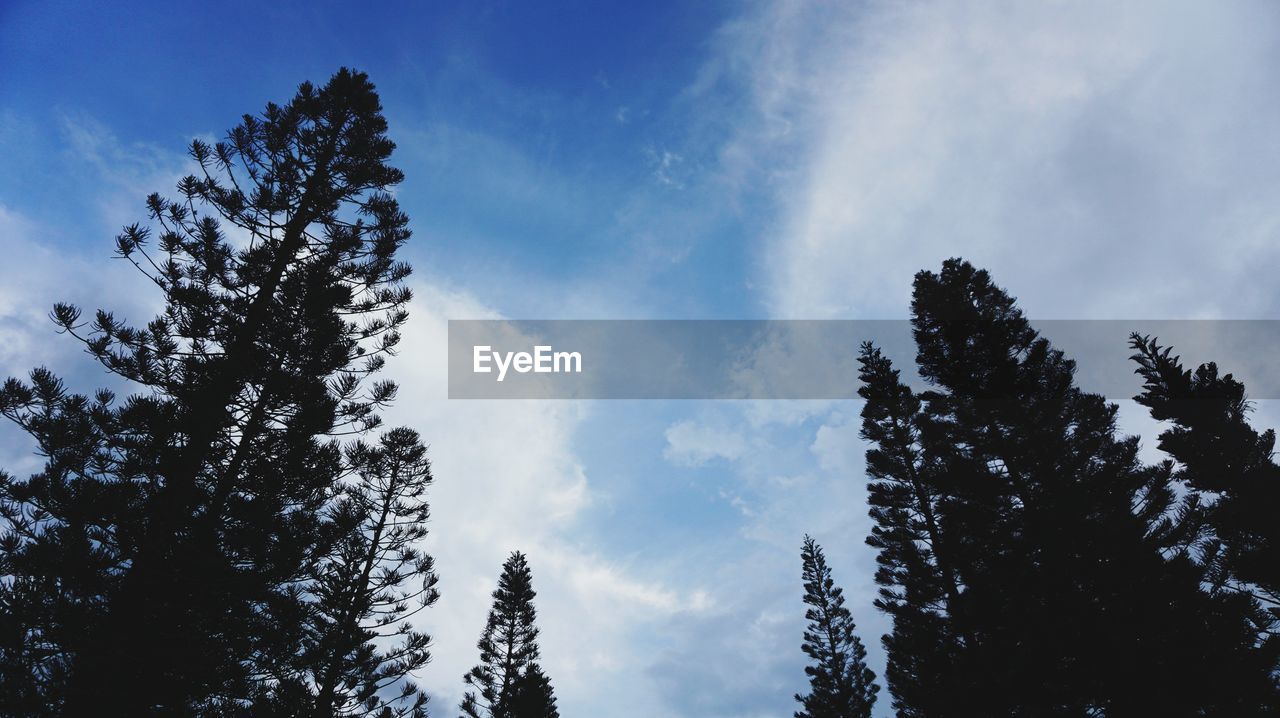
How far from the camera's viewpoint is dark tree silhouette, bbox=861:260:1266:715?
9.24 m

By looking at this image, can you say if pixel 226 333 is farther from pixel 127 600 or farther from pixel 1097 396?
pixel 1097 396

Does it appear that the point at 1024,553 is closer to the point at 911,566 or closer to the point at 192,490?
the point at 911,566

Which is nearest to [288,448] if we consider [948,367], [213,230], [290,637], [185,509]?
[185,509]

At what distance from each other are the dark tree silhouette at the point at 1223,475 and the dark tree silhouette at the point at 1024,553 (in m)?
0.47

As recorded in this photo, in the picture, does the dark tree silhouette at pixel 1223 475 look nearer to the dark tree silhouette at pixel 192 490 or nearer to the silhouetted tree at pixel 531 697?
the dark tree silhouette at pixel 192 490

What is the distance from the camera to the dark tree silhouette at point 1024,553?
364 inches

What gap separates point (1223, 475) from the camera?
38.4ft

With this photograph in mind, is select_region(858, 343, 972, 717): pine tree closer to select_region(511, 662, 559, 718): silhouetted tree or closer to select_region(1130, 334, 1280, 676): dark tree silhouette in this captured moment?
select_region(1130, 334, 1280, 676): dark tree silhouette

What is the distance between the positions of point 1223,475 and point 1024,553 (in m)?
5.76

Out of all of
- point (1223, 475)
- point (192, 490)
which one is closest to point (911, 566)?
point (1223, 475)

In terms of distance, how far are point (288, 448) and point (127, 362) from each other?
2782 mm

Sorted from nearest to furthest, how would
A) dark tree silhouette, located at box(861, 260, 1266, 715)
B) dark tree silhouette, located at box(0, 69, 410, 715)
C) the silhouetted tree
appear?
dark tree silhouette, located at box(0, 69, 410, 715), dark tree silhouette, located at box(861, 260, 1266, 715), the silhouetted tree

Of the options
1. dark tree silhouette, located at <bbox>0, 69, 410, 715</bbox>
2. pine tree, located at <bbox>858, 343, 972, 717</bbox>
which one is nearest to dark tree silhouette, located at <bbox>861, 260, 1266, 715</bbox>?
pine tree, located at <bbox>858, 343, 972, 717</bbox>

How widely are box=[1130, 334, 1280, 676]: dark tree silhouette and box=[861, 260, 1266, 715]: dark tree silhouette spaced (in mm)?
467
